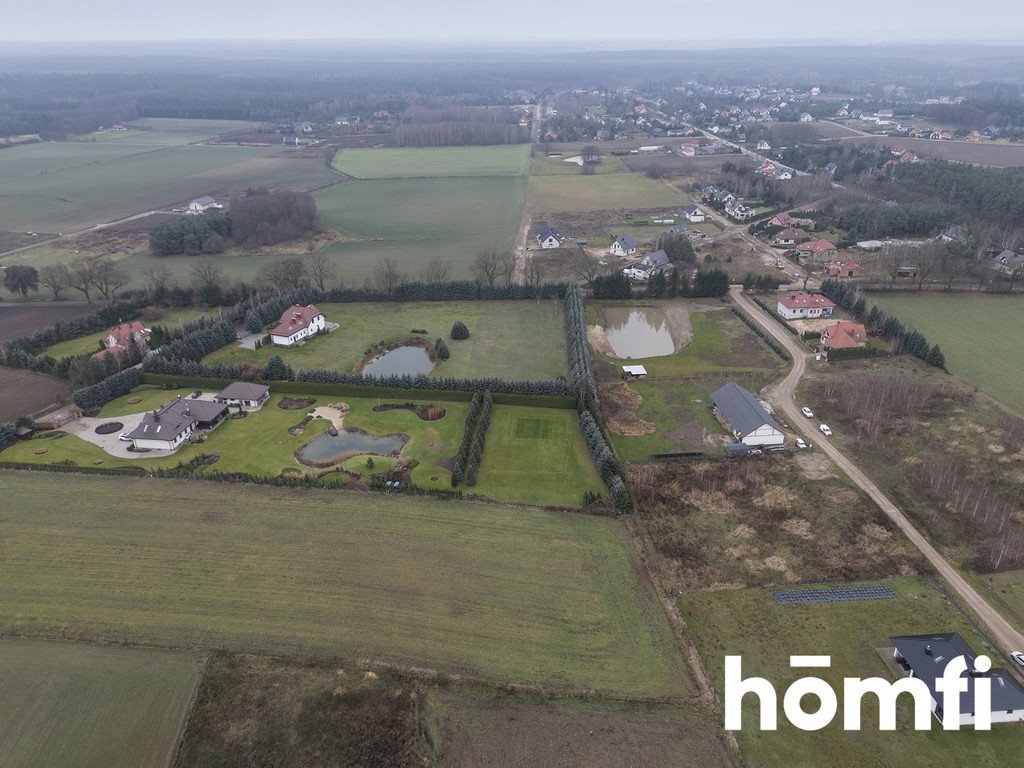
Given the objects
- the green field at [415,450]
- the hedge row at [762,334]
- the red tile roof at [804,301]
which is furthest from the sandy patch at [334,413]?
the red tile roof at [804,301]

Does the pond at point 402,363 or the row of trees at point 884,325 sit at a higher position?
the row of trees at point 884,325

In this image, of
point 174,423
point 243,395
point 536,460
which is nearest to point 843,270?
point 536,460

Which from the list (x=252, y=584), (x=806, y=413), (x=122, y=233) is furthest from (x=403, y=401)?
(x=122, y=233)

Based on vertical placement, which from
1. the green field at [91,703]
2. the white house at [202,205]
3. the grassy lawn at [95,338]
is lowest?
the green field at [91,703]

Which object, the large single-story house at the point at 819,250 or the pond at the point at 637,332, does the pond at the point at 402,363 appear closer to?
the pond at the point at 637,332

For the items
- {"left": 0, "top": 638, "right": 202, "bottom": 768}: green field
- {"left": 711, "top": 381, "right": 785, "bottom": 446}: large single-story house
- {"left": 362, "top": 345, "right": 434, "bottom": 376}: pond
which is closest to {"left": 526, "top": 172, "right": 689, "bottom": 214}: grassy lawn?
{"left": 362, "top": 345, "right": 434, "bottom": 376}: pond

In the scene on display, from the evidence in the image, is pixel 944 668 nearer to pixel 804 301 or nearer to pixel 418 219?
pixel 804 301

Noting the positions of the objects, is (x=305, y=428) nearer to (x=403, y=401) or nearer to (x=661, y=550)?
(x=403, y=401)
